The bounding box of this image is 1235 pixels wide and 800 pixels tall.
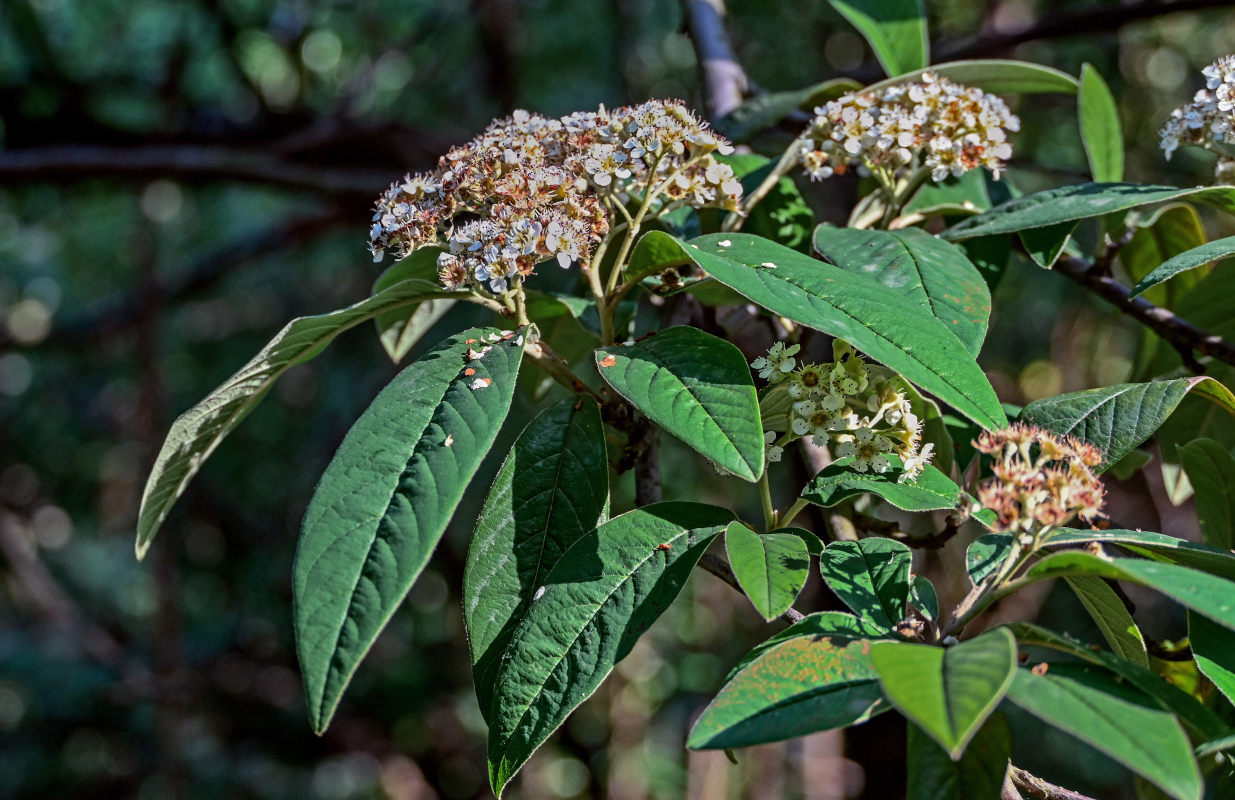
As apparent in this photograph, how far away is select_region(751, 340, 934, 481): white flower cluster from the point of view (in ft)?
2.51

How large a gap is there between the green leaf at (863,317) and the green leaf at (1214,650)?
0.23 meters

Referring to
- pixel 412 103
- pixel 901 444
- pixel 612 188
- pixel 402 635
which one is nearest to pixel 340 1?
pixel 412 103

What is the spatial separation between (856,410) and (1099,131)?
67 cm

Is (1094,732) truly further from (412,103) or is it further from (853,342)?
(412,103)

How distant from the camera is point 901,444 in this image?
2.58 feet

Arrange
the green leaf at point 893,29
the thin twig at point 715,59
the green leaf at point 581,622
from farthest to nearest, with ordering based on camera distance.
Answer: the thin twig at point 715,59 < the green leaf at point 893,29 < the green leaf at point 581,622

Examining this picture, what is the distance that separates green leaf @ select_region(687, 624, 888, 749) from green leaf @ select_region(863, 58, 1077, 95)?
0.79m

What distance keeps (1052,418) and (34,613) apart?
459cm

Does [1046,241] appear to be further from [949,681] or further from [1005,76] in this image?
[949,681]

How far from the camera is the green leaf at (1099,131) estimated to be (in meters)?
1.21

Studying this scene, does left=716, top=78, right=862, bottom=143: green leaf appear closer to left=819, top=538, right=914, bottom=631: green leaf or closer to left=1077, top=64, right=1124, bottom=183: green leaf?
left=1077, top=64, right=1124, bottom=183: green leaf

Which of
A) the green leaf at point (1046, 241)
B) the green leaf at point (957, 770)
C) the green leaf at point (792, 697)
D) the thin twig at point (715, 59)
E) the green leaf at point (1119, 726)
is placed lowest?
the green leaf at point (957, 770)

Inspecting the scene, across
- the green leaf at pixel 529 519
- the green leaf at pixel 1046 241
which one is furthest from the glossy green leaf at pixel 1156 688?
the green leaf at pixel 1046 241

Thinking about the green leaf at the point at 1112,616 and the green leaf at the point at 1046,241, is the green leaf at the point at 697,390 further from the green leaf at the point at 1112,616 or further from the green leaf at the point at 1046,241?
the green leaf at the point at 1046,241
